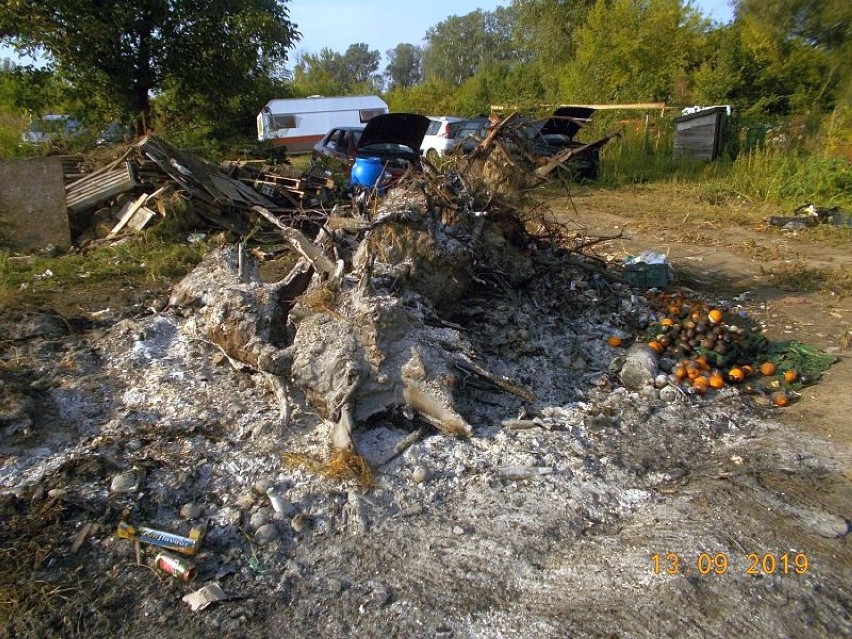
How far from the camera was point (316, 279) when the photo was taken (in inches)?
175

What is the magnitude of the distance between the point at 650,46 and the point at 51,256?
19.5m

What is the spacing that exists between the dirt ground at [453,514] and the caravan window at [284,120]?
49.7ft

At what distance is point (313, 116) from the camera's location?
63.3 feet

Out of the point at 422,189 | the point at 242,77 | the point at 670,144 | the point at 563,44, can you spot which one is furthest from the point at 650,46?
the point at 422,189

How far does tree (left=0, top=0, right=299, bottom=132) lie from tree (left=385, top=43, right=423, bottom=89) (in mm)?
61294

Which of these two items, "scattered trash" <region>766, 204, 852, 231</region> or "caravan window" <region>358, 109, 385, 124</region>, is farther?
"caravan window" <region>358, 109, 385, 124</region>

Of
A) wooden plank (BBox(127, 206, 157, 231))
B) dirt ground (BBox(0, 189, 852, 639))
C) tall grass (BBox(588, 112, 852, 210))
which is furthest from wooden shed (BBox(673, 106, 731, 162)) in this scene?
wooden plank (BBox(127, 206, 157, 231))

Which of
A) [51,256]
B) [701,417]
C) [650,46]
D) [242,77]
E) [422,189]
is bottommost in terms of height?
[701,417]

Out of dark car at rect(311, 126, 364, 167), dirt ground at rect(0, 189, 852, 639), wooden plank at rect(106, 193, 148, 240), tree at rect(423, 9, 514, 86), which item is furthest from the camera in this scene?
tree at rect(423, 9, 514, 86)

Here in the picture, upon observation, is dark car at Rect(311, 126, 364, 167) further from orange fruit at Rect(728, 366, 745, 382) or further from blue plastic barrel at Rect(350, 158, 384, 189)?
orange fruit at Rect(728, 366, 745, 382)

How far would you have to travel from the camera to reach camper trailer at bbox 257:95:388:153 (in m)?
18.8

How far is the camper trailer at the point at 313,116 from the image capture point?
18781 mm

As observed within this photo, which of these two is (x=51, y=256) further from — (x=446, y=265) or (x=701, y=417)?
(x=701, y=417)

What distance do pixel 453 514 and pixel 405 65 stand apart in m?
73.1
